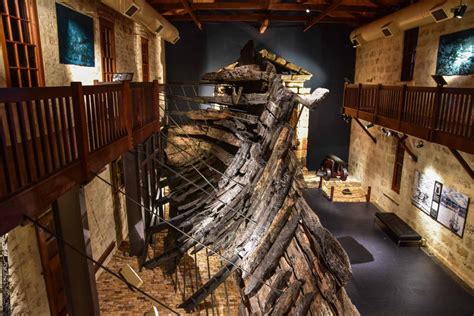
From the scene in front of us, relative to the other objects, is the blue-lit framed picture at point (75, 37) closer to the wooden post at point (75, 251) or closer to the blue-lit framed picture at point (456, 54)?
the wooden post at point (75, 251)

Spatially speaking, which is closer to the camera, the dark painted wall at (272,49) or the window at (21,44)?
the window at (21,44)

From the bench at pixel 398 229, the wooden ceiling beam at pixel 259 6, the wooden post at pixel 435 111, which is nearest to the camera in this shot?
the wooden post at pixel 435 111

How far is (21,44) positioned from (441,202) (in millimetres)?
9301

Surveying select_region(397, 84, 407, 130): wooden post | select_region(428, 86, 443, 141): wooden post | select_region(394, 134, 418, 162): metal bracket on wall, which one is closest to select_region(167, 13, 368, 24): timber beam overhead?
select_region(394, 134, 418, 162): metal bracket on wall

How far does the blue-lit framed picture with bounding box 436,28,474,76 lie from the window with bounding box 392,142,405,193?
9.38ft

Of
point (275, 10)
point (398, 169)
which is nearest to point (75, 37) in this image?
point (275, 10)

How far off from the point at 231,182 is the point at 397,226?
19.6 feet

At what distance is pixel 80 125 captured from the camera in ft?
9.86

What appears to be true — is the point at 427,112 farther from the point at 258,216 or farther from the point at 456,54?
the point at 258,216

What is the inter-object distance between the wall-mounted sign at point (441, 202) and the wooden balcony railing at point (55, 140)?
736cm

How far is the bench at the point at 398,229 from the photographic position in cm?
874

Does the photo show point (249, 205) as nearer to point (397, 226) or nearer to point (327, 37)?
point (397, 226)

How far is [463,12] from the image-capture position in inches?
265

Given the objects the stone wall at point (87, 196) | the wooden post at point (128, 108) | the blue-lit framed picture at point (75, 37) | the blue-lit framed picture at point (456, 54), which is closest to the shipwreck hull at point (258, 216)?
the wooden post at point (128, 108)
